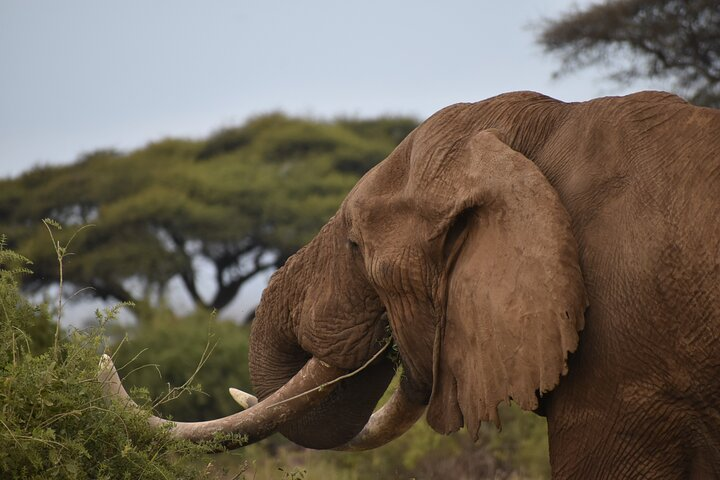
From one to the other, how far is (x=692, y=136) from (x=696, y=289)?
49 cm

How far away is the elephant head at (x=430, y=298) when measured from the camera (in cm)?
387

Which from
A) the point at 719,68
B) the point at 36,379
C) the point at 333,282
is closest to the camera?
the point at 36,379

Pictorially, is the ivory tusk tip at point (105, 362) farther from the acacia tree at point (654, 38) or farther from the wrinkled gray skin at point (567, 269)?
the acacia tree at point (654, 38)

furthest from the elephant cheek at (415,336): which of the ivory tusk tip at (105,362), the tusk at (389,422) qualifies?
the ivory tusk tip at (105,362)

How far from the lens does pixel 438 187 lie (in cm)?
429

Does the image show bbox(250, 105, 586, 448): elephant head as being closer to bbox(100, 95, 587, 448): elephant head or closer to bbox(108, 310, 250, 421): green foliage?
bbox(100, 95, 587, 448): elephant head

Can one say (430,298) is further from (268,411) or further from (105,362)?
(105,362)

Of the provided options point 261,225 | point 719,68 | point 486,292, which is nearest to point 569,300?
point 486,292

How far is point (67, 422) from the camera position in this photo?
433 centimetres

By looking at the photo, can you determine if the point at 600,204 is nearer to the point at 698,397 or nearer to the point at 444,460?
the point at 698,397

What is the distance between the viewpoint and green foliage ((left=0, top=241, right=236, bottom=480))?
164 inches

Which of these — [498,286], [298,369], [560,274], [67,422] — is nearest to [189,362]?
[298,369]

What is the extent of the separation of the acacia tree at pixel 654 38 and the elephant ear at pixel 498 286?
9.62m

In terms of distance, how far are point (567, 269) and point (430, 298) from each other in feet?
2.28
